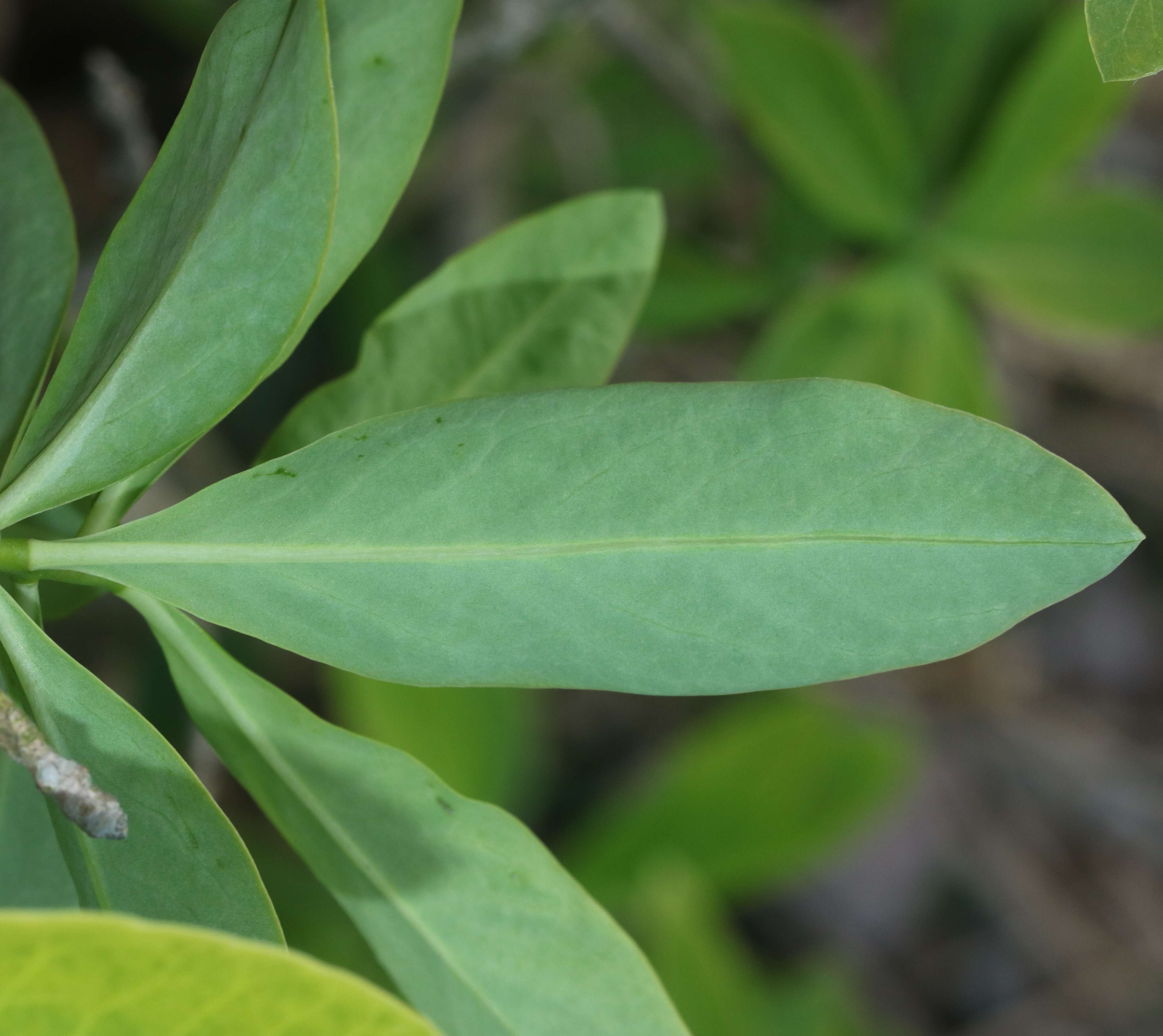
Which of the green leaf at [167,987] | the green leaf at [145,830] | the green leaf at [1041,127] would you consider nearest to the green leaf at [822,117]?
the green leaf at [1041,127]

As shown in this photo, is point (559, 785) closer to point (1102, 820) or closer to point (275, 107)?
point (1102, 820)

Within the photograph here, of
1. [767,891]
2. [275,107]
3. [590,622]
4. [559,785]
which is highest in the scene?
[275,107]

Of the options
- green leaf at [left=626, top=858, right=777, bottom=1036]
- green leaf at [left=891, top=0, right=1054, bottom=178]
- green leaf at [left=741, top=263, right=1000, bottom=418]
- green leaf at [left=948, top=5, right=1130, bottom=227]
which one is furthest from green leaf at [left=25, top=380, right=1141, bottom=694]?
green leaf at [left=626, top=858, right=777, bottom=1036]

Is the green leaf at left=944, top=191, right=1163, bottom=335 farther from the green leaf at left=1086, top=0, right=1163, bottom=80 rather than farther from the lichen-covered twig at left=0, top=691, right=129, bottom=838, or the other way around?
the lichen-covered twig at left=0, top=691, right=129, bottom=838

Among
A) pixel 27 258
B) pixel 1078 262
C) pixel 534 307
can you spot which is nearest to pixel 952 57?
pixel 1078 262

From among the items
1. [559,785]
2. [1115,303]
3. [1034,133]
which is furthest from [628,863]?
[1034,133]

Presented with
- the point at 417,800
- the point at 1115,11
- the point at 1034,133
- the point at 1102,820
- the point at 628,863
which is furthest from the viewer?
the point at 1102,820

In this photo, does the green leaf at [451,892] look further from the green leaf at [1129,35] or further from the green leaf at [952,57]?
the green leaf at [952,57]
